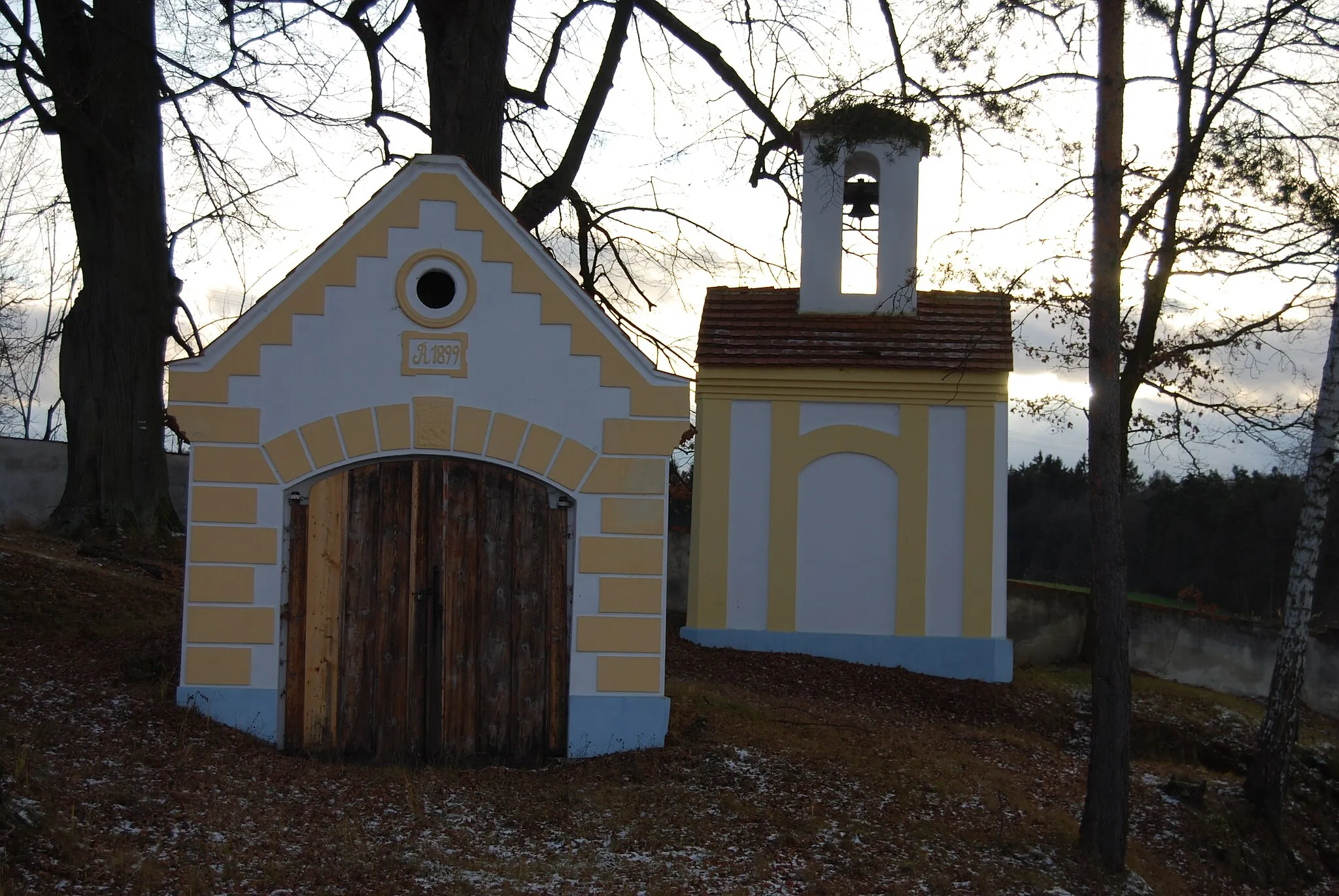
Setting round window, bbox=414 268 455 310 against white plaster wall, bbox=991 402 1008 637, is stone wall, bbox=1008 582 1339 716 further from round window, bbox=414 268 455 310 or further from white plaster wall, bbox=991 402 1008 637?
round window, bbox=414 268 455 310

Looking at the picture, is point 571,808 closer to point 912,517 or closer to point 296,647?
point 296,647

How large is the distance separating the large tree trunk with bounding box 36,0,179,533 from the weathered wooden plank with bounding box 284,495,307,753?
7821 millimetres

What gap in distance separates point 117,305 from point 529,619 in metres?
9.63

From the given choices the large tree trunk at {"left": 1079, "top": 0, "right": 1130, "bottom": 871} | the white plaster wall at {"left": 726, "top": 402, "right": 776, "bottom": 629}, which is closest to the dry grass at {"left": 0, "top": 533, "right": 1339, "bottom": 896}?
the large tree trunk at {"left": 1079, "top": 0, "right": 1130, "bottom": 871}

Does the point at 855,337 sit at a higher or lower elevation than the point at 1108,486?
higher

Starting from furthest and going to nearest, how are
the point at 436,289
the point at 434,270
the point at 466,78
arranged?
the point at 466,78 < the point at 436,289 < the point at 434,270

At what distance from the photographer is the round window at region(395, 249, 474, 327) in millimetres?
9266

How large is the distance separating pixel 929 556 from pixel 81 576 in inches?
386

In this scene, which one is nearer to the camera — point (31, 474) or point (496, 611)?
point (496, 611)

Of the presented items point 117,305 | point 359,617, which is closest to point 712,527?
point 359,617

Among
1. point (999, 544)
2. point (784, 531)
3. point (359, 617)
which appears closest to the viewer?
point (359, 617)

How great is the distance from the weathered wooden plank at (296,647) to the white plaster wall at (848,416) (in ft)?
26.1

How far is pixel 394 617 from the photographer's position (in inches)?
364

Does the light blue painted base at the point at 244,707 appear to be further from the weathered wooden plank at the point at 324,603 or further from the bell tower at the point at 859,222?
the bell tower at the point at 859,222
